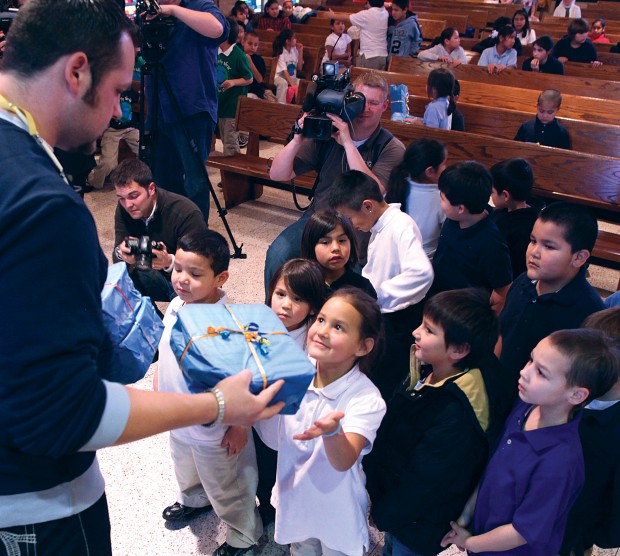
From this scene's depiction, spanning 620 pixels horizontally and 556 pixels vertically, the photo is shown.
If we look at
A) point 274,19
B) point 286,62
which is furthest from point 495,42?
point 274,19

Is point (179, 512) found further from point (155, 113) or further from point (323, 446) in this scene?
point (155, 113)

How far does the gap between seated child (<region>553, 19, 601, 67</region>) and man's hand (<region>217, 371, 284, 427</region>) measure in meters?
7.05

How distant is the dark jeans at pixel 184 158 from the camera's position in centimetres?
336

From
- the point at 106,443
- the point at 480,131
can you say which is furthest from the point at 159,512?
the point at 480,131

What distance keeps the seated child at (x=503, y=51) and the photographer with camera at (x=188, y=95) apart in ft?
14.5

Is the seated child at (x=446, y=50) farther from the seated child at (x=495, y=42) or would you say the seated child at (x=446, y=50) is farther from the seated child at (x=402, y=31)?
the seated child at (x=495, y=42)

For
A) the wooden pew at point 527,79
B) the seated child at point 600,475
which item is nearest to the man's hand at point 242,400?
the seated child at point 600,475

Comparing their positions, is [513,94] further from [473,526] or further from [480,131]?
[473,526]

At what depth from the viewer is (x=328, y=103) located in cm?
269

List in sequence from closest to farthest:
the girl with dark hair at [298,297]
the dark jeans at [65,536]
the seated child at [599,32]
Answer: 1. the dark jeans at [65,536]
2. the girl with dark hair at [298,297]
3. the seated child at [599,32]

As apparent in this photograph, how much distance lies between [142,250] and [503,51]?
18.8ft

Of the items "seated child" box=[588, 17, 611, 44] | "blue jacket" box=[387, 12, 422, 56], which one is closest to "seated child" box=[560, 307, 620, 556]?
"blue jacket" box=[387, 12, 422, 56]

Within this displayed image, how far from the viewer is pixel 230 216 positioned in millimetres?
4605

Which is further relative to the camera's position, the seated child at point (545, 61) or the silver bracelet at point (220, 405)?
the seated child at point (545, 61)
